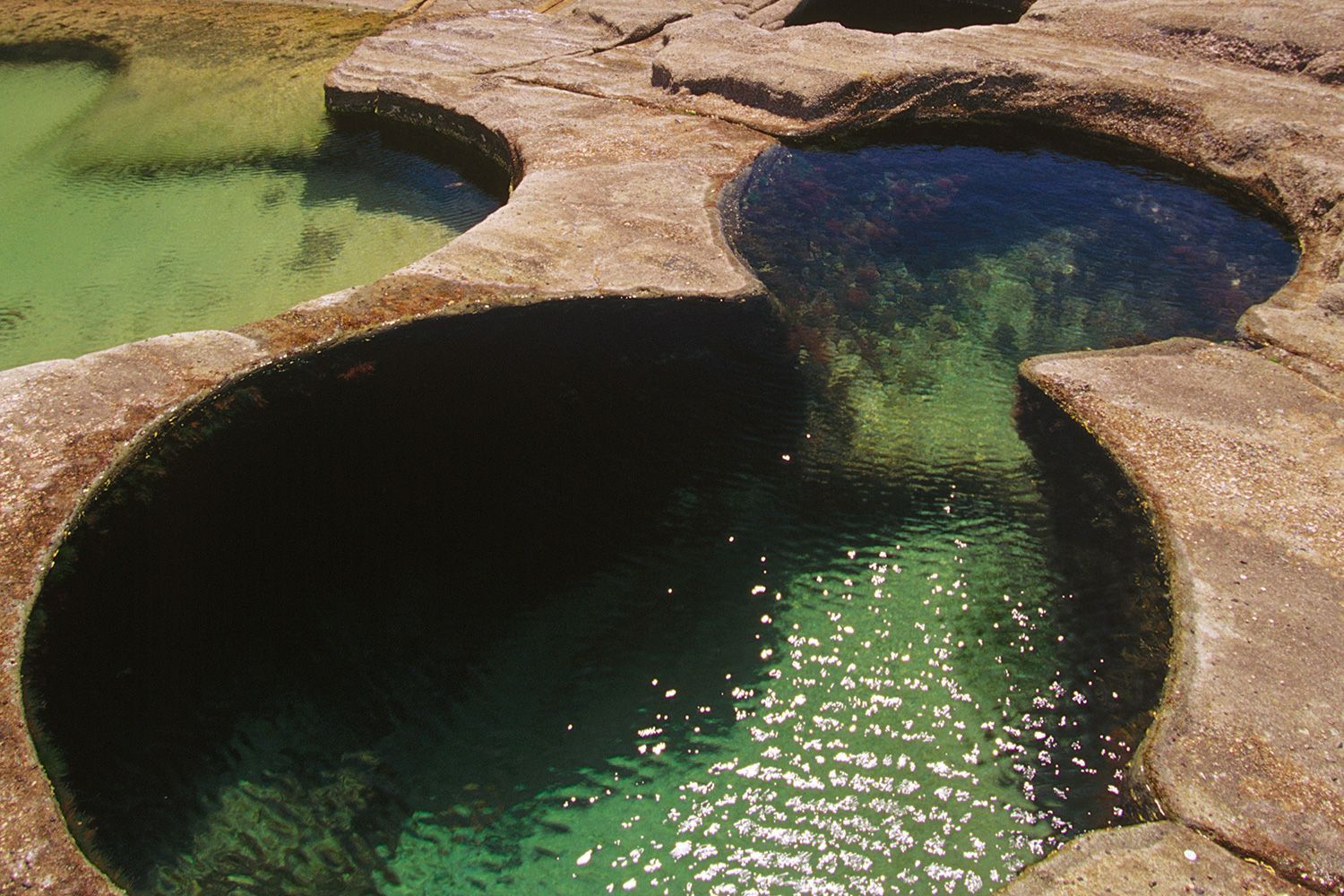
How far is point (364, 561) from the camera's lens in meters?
3.09

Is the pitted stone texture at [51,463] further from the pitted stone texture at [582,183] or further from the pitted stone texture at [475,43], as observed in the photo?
the pitted stone texture at [475,43]

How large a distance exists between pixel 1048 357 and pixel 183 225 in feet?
14.2

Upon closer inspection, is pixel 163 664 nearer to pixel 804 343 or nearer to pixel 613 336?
pixel 613 336

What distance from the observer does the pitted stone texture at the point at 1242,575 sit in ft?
7.14

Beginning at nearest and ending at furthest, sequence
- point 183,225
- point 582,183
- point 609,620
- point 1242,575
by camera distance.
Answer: point 1242,575 < point 609,620 < point 582,183 < point 183,225

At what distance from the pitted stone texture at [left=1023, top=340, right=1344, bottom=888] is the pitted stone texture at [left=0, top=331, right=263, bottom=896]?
2288 mm

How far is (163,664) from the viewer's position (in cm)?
264

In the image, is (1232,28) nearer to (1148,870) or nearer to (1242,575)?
(1242,575)

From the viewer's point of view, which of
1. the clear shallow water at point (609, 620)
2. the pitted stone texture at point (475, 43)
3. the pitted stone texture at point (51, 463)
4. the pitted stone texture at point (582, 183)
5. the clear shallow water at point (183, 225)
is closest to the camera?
the pitted stone texture at point (51, 463)

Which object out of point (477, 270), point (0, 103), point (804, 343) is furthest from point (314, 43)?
point (804, 343)

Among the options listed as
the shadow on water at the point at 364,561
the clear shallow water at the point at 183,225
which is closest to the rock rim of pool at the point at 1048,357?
the shadow on water at the point at 364,561

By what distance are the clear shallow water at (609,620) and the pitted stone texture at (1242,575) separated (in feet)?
0.51

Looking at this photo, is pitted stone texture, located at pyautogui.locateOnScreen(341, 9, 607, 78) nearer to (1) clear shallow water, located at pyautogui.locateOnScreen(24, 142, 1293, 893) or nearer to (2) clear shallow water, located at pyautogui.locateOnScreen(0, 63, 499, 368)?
(2) clear shallow water, located at pyautogui.locateOnScreen(0, 63, 499, 368)

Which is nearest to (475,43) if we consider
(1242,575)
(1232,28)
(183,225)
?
(183,225)
